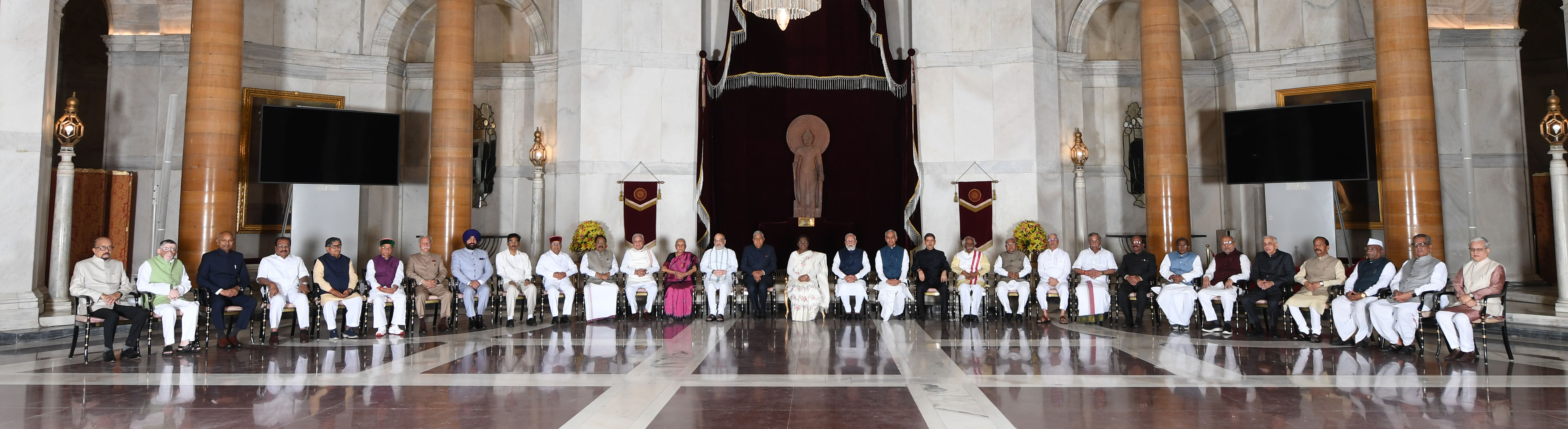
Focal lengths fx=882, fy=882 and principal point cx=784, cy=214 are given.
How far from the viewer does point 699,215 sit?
1190 centimetres

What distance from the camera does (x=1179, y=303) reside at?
910 cm

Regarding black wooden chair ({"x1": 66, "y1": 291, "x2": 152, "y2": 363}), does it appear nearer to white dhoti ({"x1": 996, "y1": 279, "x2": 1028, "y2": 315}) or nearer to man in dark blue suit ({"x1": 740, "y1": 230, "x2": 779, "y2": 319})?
man in dark blue suit ({"x1": 740, "y1": 230, "x2": 779, "y2": 319})

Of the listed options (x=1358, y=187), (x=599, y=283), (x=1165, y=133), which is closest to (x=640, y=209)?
(x=599, y=283)

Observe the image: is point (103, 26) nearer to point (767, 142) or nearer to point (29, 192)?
point (29, 192)

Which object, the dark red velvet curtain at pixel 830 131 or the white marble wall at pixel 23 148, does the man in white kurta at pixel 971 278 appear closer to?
the dark red velvet curtain at pixel 830 131

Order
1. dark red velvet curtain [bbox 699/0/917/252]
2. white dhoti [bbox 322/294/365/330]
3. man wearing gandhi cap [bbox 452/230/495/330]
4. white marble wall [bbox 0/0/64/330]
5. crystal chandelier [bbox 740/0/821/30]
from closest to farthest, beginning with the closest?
white marble wall [bbox 0/0/64/330], white dhoti [bbox 322/294/365/330], crystal chandelier [bbox 740/0/821/30], man wearing gandhi cap [bbox 452/230/495/330], dark red velvet curtain [bbox 699/0/917/252]

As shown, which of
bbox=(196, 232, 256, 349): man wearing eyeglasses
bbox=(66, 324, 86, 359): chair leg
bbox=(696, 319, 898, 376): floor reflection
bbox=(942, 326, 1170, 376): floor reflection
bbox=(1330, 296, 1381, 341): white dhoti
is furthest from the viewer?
bbox=(196, 232, 256, 349): man wearing eyeglasses

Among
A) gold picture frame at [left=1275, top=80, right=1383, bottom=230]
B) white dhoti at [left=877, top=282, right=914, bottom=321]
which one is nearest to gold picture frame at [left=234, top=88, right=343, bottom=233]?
white dhoti at [left=877, top=282, right=914, bottom=321]

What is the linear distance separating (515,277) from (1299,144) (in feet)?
31.9

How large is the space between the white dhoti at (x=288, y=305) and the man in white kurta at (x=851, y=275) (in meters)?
5.49

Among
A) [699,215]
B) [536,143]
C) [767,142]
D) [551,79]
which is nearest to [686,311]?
[699,215]

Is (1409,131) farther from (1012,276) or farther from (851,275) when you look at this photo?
(851,275)

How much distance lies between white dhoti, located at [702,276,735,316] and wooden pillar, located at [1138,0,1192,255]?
561 cm

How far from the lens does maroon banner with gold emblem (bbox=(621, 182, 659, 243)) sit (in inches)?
472
